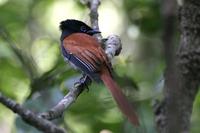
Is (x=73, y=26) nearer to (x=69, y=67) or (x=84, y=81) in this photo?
(x=69, y=67)

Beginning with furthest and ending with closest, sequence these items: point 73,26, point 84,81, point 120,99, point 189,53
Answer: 1. point 73,26
2. point 84,81
3. point 189,53
4. point 120,99

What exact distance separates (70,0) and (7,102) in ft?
14.7

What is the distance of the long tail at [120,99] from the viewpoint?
2.39 metres

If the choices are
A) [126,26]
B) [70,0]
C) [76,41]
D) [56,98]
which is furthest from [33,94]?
[70,0]

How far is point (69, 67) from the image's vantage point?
12.7 feet

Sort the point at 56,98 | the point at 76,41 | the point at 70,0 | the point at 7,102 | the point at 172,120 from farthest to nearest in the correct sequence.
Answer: the point at 70,0
the point at 76,41
the point at 56,98
the point at 7,102
the point at 172,120

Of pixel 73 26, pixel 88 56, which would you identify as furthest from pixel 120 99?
pixel 73 26

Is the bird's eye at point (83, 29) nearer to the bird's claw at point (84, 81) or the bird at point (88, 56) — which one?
the bird at point (88, 56)

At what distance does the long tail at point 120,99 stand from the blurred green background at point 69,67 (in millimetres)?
73

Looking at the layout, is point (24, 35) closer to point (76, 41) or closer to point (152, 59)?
point (76, 41)

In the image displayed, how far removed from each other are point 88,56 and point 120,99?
3.68ft

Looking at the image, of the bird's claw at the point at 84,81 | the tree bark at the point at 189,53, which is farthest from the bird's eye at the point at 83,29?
the tree bark at the point at 189,53

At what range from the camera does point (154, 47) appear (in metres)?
5.09

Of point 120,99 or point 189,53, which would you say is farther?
point 189,53
